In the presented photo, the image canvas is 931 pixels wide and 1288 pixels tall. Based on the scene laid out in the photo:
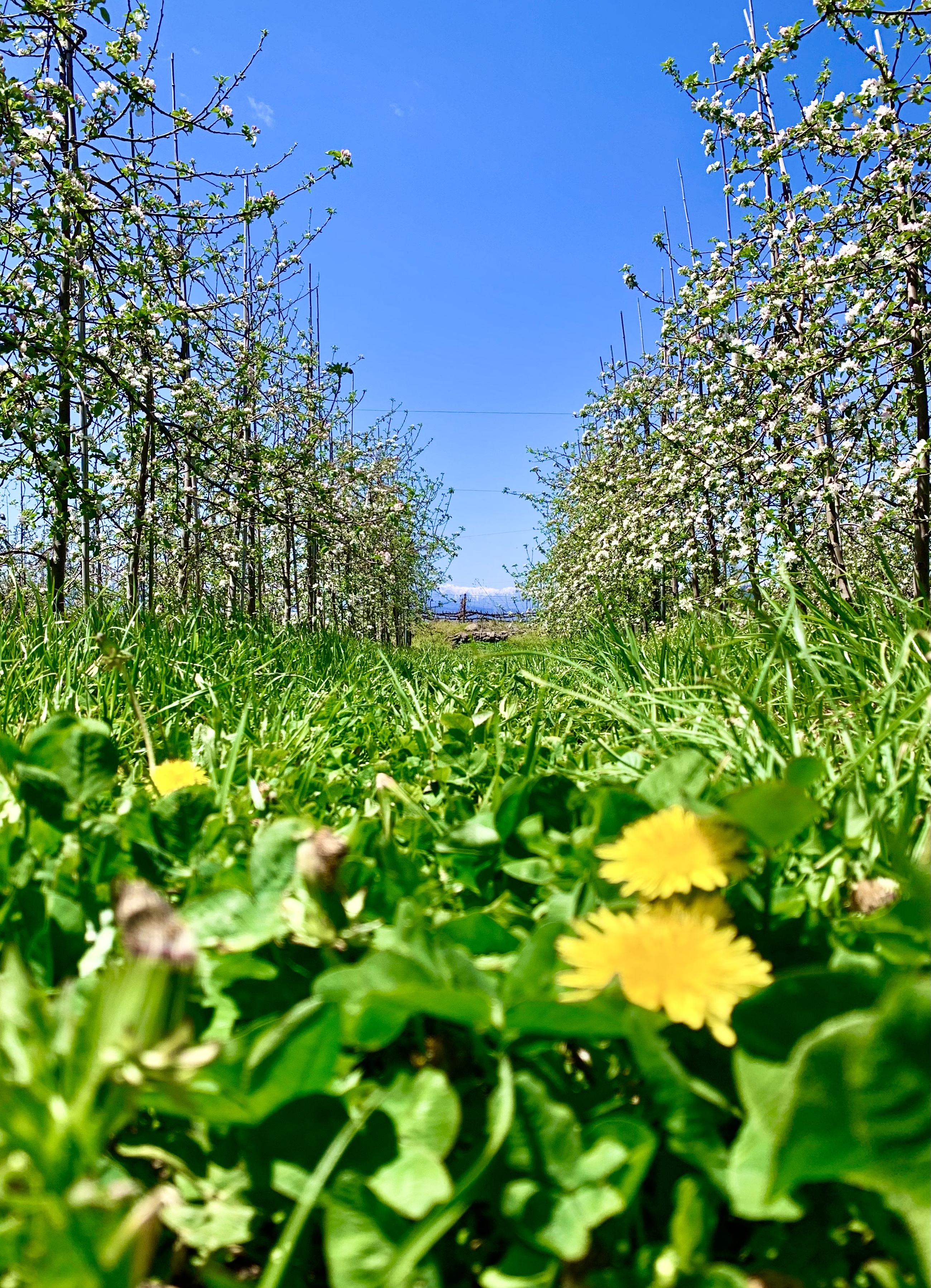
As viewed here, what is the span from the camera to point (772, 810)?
484 millimetres

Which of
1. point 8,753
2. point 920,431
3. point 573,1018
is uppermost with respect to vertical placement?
point 920,431

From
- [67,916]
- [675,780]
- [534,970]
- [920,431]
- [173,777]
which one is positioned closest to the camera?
[534,970]

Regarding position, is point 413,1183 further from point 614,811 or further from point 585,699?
point 585,699

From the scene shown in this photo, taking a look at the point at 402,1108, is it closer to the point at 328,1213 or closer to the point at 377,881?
the point at 328,1213

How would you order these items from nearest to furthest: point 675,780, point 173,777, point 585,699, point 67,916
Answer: point 67,916, point 675,780, point 173,777, point 585,699

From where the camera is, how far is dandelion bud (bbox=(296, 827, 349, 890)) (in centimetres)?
47

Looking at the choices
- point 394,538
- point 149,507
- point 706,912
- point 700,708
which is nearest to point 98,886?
point 706,912

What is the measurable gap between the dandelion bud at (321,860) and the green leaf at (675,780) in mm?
273

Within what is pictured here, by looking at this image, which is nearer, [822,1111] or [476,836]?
[822,1111]

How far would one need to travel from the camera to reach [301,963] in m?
0.53

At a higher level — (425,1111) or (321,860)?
(321,860)

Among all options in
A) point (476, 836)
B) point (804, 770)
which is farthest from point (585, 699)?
point (804, 770)

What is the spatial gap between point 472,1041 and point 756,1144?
17 cm

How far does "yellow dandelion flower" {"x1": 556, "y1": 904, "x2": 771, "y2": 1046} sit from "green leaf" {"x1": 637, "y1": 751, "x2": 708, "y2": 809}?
0.21 meters
